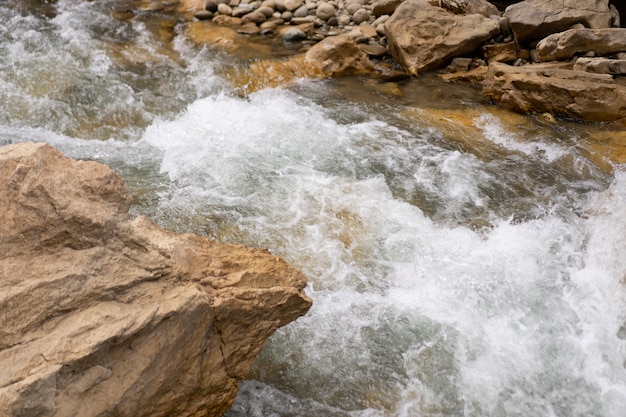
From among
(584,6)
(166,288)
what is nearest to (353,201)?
Answer: (166,288)

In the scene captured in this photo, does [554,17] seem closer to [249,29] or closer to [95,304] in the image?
[249,29]

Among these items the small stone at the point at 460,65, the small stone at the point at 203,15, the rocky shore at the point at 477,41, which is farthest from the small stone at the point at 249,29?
the small stone at the point at 460,65

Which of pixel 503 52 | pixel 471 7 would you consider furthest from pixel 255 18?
pixel 503 52

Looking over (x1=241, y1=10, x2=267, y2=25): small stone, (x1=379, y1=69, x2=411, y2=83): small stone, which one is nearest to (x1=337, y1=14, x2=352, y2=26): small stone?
(x1=241, y1=10, x2=267, y2=25): small stone

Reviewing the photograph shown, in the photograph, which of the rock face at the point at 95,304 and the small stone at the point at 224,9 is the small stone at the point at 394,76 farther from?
the rock face at the point at 95,304

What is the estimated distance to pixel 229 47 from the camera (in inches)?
311

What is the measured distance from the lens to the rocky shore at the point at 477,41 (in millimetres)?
6203

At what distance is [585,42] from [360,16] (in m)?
3.41

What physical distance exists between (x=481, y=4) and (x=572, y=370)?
6.33m

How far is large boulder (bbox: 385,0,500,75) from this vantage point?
24.3ft

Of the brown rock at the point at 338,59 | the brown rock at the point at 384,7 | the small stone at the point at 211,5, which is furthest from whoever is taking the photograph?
the small stone at the point at 211,5

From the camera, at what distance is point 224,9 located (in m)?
8.93

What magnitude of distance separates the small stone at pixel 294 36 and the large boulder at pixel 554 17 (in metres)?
2.95

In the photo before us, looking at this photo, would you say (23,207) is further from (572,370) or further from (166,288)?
(572,370)
